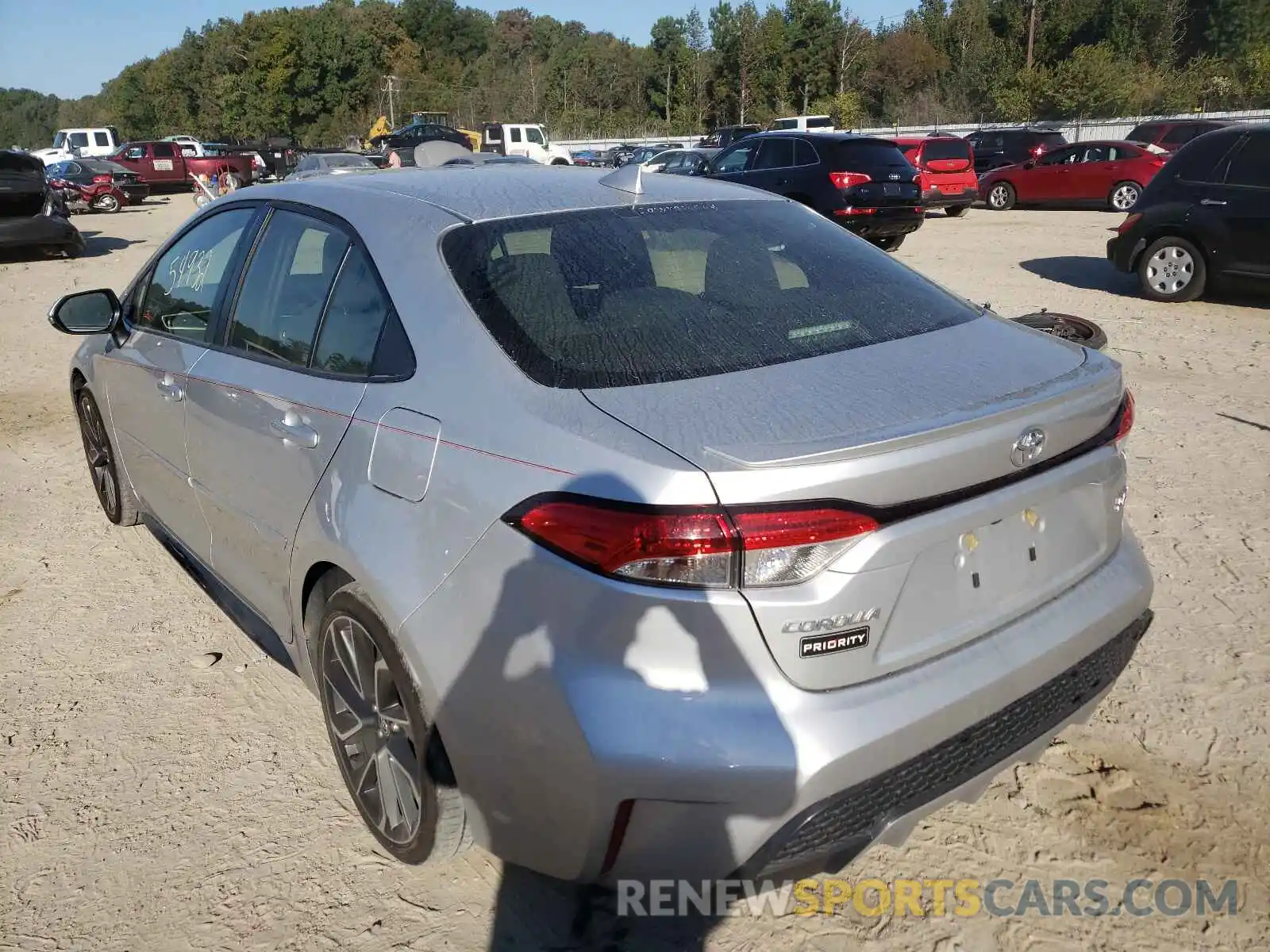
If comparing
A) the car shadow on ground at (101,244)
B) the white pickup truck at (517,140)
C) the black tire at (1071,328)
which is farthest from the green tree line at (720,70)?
the black tire at (1071,328)

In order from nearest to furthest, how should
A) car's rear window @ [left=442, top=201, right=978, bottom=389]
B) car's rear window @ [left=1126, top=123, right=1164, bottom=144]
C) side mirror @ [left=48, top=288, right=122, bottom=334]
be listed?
car's rear window @ [left=442, top=201, right=978, bottom=389] → side mirror @ [left=48, top=288, right=122, bottom=334] → car's rear window @ [left=1126, top=123, right=1164, bottom=144]

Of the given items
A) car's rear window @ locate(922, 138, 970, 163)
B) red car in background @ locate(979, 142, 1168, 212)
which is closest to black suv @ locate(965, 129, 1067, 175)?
red car in background @ locate(979, 142, 1168, 212)

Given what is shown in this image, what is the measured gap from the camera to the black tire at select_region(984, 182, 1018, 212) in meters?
21.6

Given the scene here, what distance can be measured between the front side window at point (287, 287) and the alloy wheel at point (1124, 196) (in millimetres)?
19988

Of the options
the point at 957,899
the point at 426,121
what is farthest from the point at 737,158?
the point at 426,121

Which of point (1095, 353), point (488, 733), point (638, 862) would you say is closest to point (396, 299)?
point (488, 733)

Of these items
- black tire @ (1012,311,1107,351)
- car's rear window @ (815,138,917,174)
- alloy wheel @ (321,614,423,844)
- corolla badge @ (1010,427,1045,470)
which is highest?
car's rear window @ (815,138,917,174)

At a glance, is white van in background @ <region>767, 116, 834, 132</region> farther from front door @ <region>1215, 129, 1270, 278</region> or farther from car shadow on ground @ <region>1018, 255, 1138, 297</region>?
front door @ <region>1215, 129, 1270, 278</region>

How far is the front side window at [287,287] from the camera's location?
9.41 feet

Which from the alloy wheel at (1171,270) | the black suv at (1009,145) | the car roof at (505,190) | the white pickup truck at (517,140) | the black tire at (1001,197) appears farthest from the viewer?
the white pickup truck at (517,140)

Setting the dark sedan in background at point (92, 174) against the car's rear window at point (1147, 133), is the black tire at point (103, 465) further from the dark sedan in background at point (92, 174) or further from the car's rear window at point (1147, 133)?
the dark sedan in background at point (92, 174)

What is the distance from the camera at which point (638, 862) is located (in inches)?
79.4

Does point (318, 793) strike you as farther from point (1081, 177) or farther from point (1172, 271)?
point (1081, 177)

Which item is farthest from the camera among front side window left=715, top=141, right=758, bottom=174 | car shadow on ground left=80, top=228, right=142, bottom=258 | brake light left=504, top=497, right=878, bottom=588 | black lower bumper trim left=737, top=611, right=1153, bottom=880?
car shadow on ground left=80, top=228, right=142, bottom=258
